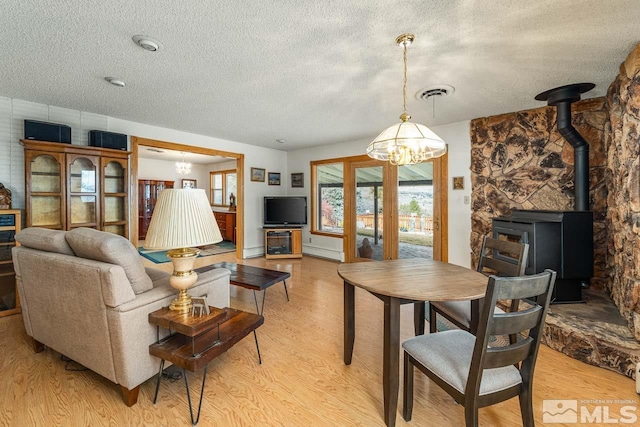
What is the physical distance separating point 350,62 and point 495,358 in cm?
226

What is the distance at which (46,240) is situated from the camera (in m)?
1.92

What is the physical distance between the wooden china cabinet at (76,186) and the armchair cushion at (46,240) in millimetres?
1512

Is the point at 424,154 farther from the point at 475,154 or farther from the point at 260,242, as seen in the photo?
the point at 260,242

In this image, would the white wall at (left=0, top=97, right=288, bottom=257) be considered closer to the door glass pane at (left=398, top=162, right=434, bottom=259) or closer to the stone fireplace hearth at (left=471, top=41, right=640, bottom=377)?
the door glass pane at (left=398, top=162, right=434, bottom=259)

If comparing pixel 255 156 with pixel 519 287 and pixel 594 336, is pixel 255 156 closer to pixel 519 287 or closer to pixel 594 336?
pixel 519 287

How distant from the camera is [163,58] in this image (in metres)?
2.28

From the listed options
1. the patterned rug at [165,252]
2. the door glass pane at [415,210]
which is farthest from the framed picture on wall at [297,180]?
the door glass pane at [415,210]

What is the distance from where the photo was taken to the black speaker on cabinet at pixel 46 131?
309 cm

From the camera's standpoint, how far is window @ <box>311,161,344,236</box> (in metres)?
5.79

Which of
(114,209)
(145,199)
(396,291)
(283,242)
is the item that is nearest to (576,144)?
(396,291)

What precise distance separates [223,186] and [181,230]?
7.46 metres

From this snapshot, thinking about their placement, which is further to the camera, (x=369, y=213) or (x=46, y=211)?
(x=369, y=213)

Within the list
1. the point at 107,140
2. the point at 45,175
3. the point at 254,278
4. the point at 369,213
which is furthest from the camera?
the point at 369,213

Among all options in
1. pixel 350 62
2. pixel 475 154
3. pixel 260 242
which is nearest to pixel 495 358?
pixel 350 62
